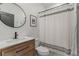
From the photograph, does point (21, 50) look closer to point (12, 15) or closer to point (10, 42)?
point (10, 42)

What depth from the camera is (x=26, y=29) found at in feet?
3.55

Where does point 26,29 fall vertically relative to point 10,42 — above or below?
above

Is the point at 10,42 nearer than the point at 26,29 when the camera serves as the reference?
Yes

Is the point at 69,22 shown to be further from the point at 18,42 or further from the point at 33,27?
the point at 18,42

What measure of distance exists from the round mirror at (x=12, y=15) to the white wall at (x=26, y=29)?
A: 5cm

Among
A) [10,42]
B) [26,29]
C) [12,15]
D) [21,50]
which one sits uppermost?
[12,15]

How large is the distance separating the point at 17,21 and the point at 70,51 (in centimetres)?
83

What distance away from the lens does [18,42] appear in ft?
3.24

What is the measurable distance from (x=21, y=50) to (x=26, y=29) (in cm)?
29

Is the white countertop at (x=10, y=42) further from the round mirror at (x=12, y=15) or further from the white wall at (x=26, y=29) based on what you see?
the round mirror at (x=12, y=15)

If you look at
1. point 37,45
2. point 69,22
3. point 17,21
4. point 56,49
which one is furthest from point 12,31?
point 69,22

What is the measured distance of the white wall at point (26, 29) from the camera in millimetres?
939

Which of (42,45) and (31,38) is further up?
(31,38)

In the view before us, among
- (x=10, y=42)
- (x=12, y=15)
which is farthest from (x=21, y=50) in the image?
(x=12, y=15)
